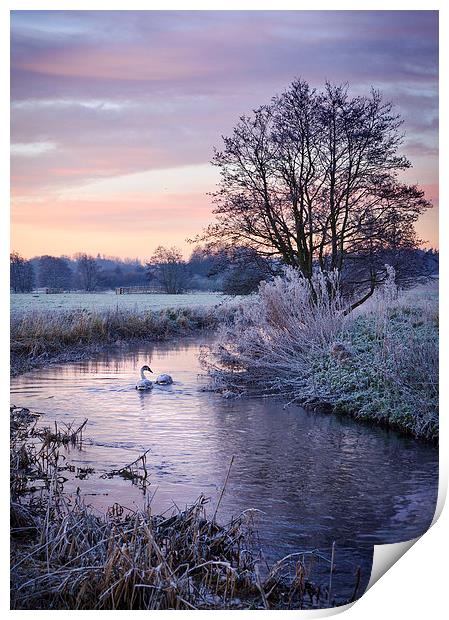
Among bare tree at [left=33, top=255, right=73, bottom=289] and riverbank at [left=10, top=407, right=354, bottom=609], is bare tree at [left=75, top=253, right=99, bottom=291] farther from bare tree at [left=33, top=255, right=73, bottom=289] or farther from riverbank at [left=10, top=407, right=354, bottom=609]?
riverbank at [left=10, top=407, right=354, bottom=609]

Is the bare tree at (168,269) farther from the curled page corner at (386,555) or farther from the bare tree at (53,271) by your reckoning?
the curled page corner at (386,555)

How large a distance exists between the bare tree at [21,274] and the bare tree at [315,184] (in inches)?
67.3

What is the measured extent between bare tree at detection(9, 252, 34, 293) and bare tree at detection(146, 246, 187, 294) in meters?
0.99

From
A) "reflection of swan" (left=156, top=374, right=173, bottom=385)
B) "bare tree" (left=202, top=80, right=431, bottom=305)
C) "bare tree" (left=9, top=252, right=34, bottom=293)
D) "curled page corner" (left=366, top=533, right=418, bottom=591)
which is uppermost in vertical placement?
"bare tree" (left=202, top=80, right=431, bottom=305)

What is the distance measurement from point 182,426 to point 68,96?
2.74m

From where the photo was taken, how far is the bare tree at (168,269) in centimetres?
652

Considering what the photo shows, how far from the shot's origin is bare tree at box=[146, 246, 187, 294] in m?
6.52

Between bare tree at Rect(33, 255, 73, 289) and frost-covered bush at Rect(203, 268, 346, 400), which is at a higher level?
bare tree at Rect(33, 255, 73, 289)

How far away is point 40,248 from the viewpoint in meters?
5.59

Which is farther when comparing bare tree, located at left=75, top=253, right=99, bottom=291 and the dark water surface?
bare tree, located at left=75, top=253, right=99, bottom=291

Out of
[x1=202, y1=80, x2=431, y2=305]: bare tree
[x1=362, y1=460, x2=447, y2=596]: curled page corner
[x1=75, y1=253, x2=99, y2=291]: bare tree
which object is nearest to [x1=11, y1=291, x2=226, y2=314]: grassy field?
[x1=75, y1=253, x2=99, y2=291]: bare tree

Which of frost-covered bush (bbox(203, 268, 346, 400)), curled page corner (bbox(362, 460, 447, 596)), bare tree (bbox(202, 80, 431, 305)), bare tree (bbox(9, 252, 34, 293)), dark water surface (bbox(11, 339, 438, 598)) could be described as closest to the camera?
curled page corner (bbox(362, 460, 447, 596))

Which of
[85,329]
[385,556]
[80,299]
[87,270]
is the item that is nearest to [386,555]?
[385,556]

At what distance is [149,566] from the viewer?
11.8 feet
